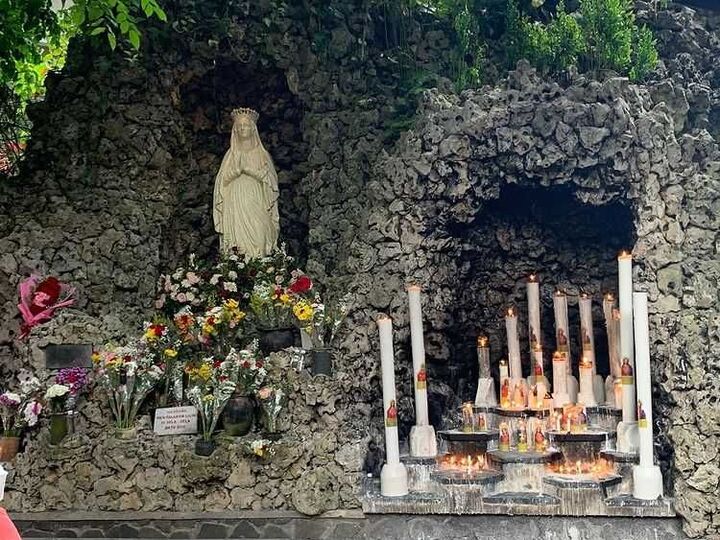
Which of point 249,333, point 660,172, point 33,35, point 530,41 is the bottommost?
point 249,333

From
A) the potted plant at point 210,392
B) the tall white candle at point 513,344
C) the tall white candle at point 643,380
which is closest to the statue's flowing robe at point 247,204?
the potted plant at point 210,392

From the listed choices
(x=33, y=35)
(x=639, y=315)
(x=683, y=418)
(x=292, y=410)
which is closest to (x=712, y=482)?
(x=683, y=418)

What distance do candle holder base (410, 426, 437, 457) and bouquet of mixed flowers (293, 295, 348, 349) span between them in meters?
1.01

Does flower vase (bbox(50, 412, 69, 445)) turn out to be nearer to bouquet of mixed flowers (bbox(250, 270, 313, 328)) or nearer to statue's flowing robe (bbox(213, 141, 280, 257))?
bouquet of mixed flowers (bbox(250, 270, 313, 328))

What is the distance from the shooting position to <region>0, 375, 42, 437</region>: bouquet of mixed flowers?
520cm

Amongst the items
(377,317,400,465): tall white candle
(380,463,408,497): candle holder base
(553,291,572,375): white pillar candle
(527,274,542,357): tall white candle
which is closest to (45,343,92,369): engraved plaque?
(377,317,400,465): tall white candle

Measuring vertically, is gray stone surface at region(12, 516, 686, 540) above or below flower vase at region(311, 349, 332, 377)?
below

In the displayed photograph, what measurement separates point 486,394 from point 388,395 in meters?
1.28

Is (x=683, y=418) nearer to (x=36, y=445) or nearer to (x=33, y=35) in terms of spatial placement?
(x=36, y=445)

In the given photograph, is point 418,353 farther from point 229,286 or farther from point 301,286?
point 229,286

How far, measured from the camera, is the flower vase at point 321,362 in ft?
17.5

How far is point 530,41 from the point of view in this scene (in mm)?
6379

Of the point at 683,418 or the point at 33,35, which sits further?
the point at 33,35

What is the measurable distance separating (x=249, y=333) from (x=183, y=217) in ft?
6.17
